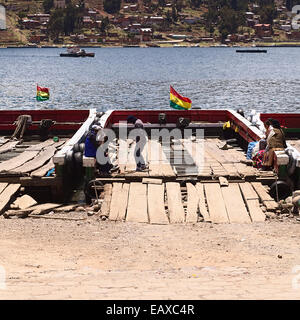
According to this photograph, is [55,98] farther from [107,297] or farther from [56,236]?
[107,297]

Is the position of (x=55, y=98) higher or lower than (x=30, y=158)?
lower

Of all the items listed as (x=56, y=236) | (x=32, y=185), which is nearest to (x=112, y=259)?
(x=56, y=236)

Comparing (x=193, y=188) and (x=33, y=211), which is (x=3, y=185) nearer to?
(x=33, y=211)

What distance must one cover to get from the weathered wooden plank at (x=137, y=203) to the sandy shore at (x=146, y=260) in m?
0.45

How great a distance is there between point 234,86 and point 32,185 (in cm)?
6684

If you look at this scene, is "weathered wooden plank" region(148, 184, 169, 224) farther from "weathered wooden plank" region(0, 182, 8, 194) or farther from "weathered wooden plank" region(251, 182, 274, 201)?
"weathered wooden plank" region(0, 182, 8, 194)

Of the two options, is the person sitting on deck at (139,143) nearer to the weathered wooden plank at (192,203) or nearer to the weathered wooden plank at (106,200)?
the weathered wooden plank at (106,200)

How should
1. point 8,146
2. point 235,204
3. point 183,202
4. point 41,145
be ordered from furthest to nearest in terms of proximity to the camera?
point 8,146
point 41,145
point 183,202
point 235,204

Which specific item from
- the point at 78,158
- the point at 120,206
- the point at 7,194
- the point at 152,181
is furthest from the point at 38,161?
the point at 120,206

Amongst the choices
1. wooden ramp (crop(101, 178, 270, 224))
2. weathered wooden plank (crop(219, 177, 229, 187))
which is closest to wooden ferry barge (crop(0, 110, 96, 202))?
wooden ramp (crop(101, 178, 270, 224))

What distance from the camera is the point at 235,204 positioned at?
12453mm

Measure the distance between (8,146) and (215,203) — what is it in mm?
11246

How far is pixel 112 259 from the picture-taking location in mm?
9250

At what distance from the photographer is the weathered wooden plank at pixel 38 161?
15.1 meters
